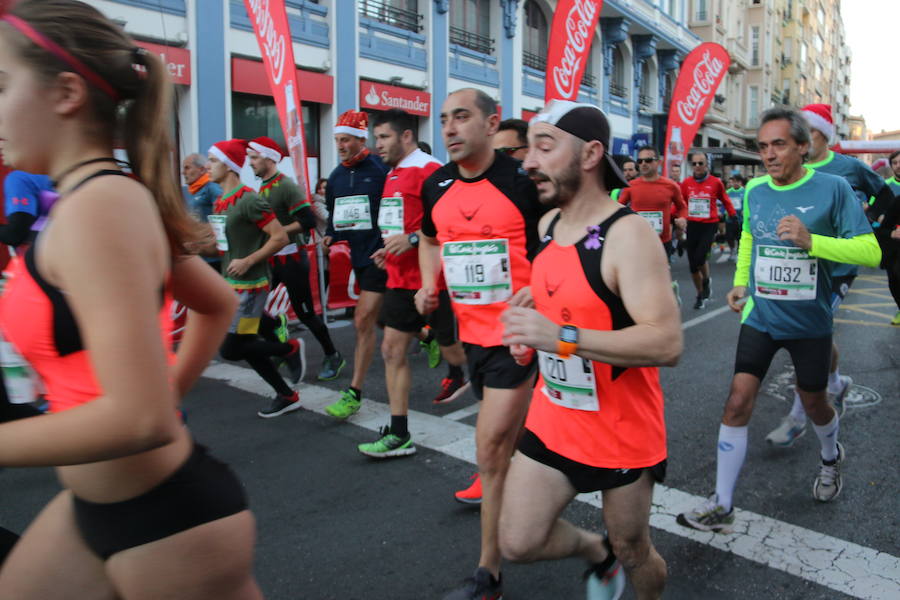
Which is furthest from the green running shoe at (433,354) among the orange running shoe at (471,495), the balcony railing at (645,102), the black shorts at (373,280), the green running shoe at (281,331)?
the balcony railing at (645,102)

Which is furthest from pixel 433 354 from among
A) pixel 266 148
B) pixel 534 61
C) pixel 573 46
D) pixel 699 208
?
pixel 534 61

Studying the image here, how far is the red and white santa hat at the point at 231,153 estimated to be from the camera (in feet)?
17.5

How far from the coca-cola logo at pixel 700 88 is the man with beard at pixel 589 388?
10916 millimetres

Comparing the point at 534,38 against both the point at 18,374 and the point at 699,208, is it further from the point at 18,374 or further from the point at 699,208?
the point at 18,374

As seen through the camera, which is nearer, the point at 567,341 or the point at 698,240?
the point at 567,341

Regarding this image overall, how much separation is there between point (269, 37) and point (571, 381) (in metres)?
7.21

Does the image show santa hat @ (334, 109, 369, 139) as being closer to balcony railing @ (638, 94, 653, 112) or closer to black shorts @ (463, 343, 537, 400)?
black shorts @ (463, 343, 537, 400)

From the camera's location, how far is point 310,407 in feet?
18.1

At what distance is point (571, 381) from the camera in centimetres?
225

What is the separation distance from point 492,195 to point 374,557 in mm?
1692

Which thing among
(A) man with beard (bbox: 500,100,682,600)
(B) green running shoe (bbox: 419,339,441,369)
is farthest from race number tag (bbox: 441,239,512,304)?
(B) green running shoe (bbox: 419,339,441,369)

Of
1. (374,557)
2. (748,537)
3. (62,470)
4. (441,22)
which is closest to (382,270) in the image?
(374,557)

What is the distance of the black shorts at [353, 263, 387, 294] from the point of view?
5.33m

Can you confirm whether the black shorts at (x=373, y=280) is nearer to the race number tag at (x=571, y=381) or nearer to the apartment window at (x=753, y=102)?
the race number tag at (x=571, y=381)
